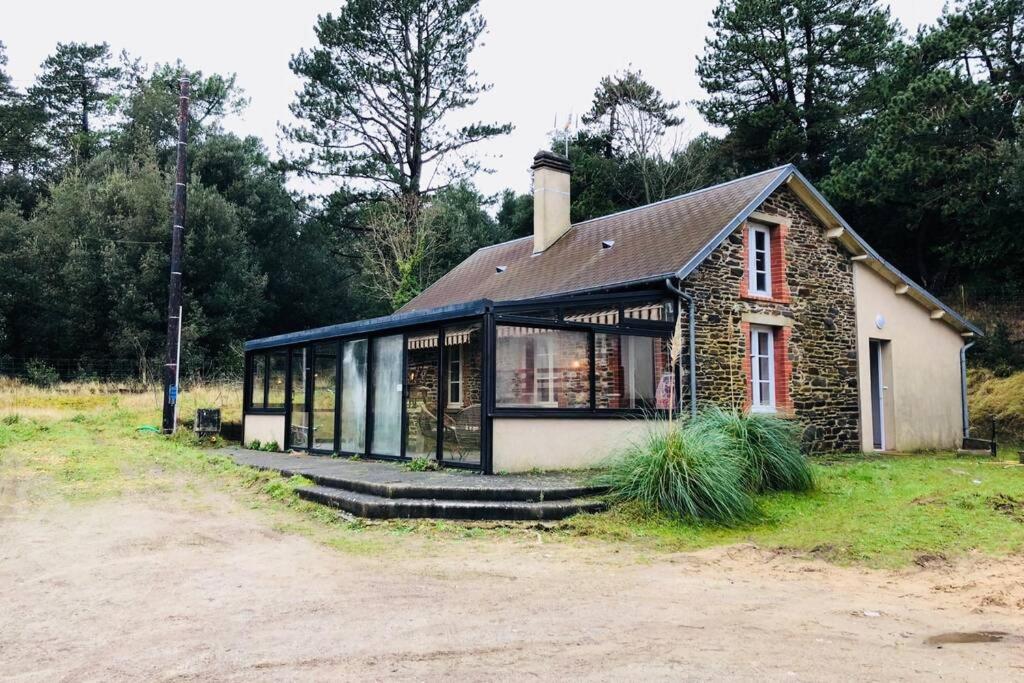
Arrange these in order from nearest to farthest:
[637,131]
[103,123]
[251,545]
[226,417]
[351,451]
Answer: [251,545]
[351,451]
[226,417]
[637,131]
[103,123]

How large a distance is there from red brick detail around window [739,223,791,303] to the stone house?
3 cm

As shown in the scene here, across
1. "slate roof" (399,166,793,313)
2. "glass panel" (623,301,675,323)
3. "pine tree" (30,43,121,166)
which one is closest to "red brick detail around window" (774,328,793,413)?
"slate roof" (399,166,793,313)

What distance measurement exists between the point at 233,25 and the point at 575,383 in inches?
279

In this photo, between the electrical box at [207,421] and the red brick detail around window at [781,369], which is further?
the electrical box at [207,421]

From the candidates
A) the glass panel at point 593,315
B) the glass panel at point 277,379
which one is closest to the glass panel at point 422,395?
the glass panel at point 593,315

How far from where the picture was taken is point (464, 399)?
383 inches

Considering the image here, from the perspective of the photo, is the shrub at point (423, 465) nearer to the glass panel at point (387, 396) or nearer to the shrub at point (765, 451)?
the glass panel at point (387, 396)

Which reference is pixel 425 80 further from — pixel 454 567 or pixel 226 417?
pixel 454 567

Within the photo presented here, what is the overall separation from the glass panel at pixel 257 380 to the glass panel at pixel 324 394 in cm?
232

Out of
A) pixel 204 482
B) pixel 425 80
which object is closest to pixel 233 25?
pixel 204 482

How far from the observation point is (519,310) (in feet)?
30.5

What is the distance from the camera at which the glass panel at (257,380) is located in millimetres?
14500

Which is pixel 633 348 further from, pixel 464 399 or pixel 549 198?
pixel 549 198

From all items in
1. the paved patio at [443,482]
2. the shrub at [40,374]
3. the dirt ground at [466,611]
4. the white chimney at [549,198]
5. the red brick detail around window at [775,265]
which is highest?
the white chimney at [549,198]
